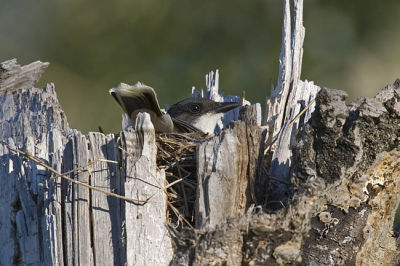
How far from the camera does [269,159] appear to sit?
5.75 m

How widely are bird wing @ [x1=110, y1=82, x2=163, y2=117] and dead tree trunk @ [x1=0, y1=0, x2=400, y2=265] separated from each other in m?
0.94

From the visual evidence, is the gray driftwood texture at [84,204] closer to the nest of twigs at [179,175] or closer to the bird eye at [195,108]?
the nest of twigs at [179,175]

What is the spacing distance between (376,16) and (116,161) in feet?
14.3

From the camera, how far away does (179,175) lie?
225 inches

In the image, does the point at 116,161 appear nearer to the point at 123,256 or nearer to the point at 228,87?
the point at 123,256

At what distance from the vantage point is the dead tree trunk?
457 cm

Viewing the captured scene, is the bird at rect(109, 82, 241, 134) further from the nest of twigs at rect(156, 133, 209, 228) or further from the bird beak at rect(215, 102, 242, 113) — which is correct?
the nest of twigs at rect(156, 133, 209, 228)

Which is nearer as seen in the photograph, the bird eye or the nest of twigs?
the nest of twigs

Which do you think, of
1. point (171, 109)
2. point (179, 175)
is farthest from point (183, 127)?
point (179, 175)

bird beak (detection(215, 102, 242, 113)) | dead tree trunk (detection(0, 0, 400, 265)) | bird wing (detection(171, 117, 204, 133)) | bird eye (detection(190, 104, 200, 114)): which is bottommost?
dead tree trunk (detection(0, 0, 400, 265))

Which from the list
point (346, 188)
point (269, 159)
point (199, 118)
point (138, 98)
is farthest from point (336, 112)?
point (199, 118)

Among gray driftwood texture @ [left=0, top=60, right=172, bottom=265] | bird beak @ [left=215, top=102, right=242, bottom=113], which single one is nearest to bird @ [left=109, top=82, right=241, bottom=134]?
bird beak @ [left=215, top=102, right=242, bottom=113]

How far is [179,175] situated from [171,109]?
265cm

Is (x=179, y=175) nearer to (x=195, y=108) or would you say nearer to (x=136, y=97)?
(x=136, y=97)
